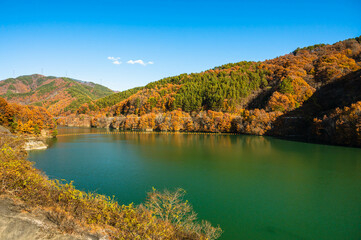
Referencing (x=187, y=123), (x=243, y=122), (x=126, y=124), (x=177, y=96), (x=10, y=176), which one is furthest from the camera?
(x=177, y=96)

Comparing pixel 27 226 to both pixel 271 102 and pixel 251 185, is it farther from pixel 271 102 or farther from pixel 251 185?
pixel 271 102

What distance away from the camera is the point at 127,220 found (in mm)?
7996

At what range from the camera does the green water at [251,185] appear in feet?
41.9

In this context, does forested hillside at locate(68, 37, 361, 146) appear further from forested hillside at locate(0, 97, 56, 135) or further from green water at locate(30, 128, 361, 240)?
A: forested hillside at locate(0, 97, 56, 135)

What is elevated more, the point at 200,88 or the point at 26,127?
the point at 200,88

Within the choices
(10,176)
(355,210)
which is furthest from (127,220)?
(355,210)

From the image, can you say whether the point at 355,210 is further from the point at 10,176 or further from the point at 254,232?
the point at 10,176

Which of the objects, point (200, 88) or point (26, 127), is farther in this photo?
point (200, 88)

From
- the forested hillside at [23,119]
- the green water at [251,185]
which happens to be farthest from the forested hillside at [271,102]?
the forested hillside at [23,119]

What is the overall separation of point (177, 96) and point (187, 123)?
26.0 meters

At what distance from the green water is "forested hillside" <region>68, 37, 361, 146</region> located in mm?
21793

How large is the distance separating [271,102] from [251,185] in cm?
6671

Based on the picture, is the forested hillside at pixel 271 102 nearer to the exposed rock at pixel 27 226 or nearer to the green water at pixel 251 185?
the green water at pixel 251 185

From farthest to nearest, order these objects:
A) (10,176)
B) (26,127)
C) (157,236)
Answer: (26,127)
(10,176)
(157,236)
